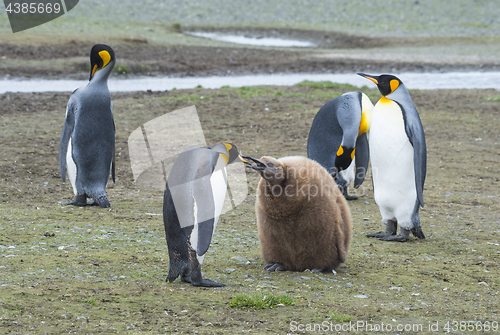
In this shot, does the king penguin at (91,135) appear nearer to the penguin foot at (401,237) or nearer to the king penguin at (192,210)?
the king penguin at (192,210)

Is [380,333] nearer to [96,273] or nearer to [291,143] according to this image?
[96,273]

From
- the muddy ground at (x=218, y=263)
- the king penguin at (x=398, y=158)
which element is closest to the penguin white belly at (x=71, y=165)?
the muddy ground at (x=218, y=263)

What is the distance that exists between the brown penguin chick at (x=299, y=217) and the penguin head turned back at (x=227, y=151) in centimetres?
27

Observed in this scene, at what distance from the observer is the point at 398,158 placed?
18.5 ft

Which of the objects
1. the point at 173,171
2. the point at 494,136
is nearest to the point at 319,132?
the point at 173,171

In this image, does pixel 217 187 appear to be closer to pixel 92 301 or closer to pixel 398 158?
pixel 92 301

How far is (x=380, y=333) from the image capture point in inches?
133

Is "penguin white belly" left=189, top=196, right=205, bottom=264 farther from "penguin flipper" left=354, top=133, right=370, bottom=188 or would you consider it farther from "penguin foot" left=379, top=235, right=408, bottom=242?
"penguin flipper" left=354, top=133, right=370, bottom=188

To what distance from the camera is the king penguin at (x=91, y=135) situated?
21.4 feet

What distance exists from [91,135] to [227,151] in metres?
2.95

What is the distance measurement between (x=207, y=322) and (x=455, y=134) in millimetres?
8825

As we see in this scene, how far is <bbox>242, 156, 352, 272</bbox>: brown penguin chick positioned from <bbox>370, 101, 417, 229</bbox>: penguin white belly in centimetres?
127

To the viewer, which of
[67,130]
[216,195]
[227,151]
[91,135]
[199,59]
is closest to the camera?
[216,195]

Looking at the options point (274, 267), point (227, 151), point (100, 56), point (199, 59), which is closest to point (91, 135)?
point (100, 56)
